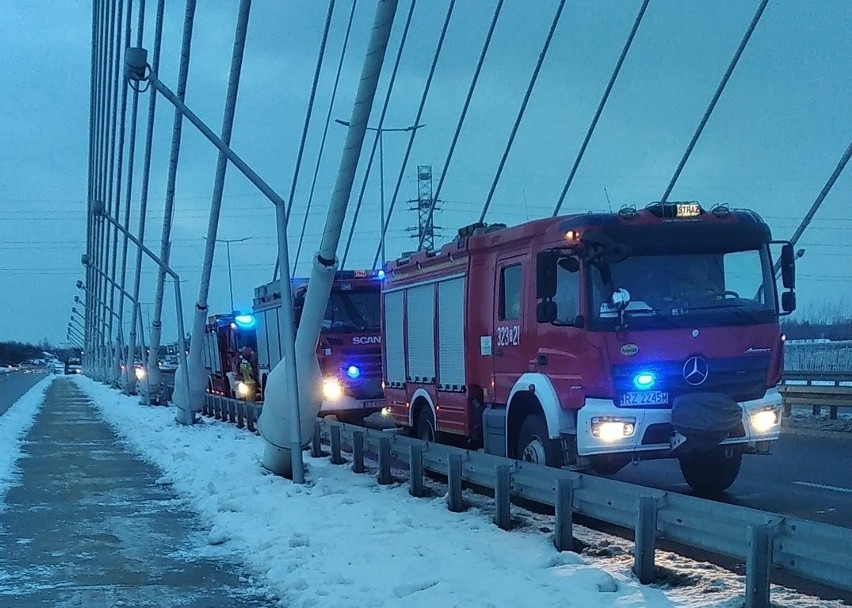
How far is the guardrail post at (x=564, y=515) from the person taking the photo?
857cm

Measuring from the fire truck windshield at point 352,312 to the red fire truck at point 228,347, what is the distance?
372 inches

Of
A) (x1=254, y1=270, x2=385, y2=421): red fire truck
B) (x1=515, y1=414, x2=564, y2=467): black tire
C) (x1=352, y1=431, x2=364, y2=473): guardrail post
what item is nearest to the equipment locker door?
(x1=515, y1=414, x2=564, y2=467): black tire

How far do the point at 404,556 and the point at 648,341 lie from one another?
121 inches

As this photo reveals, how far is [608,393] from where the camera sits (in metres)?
9.82

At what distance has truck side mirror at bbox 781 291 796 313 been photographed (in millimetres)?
10398

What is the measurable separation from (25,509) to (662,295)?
8.22m

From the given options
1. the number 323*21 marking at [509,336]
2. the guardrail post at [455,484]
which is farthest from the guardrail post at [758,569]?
the number 323*21 marking at [509,336]

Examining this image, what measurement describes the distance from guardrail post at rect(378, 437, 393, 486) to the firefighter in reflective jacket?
18762 millimetres

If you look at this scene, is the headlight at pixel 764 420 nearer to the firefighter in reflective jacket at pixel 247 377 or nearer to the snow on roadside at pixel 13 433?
the snow on roadside at pixel 13 433

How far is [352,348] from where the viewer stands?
2214 cm

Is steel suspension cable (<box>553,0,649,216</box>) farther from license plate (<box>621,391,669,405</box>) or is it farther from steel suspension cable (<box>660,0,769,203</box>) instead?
license plate (<box>621,391,669,405</box>)

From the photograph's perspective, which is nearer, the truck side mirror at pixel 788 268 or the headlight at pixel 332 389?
the truck side mirror at pixel 788 268

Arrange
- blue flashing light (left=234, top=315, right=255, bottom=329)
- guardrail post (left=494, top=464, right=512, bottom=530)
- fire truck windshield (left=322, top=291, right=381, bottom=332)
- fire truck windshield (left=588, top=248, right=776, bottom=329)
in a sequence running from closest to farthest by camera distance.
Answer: guardrail post (left=494, top=464, right=512, bottom=530) < fire truck windshield (left=588, top=248, right=776, bottom=329) < fire truck windshield (left=322, top=291, right=381, bottom=332) < blue flashing light (left=234, top=315, right=255, bottom=329)

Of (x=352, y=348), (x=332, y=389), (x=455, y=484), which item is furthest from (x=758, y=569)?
(x=352, y=348)
